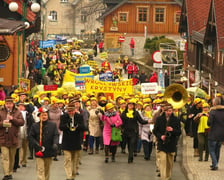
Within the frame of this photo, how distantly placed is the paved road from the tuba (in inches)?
69.1

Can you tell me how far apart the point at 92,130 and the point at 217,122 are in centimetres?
511

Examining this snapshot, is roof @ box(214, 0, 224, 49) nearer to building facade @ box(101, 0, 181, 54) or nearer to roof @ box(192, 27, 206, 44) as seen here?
roof @ box(192, 27, 206, 44)

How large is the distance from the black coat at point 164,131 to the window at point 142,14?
6059cm

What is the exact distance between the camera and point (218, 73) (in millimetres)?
37344

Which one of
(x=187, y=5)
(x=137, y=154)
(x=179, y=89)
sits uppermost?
(x=187, y=5)

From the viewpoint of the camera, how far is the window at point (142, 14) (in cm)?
7788

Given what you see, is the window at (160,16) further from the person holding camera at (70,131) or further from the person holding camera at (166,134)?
the person holding camera at (70,131)

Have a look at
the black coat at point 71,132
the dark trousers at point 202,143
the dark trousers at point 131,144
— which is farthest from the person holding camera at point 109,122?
the black coat at point 71,132

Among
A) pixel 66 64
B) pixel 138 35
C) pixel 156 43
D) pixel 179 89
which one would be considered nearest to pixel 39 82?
pixel 66 64

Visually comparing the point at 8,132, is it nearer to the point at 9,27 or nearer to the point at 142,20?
the point at 9,27

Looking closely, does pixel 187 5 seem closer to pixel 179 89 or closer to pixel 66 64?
pixel 66 64

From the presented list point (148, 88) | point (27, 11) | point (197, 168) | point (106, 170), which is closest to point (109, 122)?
point (106, 170)

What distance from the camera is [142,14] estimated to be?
78.1 m

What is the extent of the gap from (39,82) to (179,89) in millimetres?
26698
